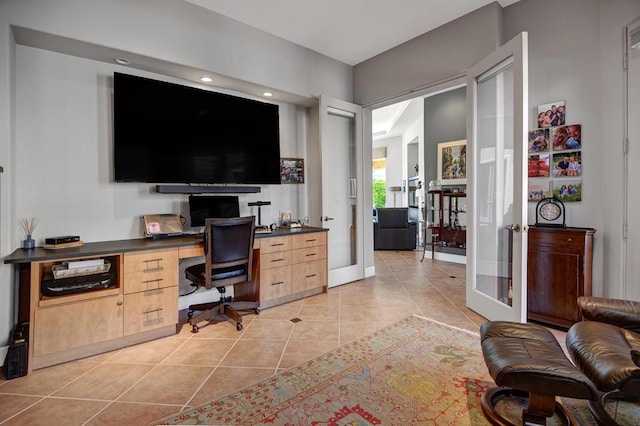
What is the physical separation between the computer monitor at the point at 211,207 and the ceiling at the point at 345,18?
190cm

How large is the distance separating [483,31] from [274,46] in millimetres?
2252

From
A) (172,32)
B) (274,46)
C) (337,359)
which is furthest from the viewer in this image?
(274,46)

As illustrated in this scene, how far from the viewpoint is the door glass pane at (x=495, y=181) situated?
2789 mm

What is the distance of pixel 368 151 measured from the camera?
4.56 m

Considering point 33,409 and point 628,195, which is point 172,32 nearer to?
point 33,409

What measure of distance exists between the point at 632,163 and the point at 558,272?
1013mm

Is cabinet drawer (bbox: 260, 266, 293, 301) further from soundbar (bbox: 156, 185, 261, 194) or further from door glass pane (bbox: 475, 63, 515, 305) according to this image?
door glass pane (bbox: 475, 63, 515, 305)

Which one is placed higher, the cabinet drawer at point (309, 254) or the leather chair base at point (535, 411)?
the cabinet drawer at point (309, 254)

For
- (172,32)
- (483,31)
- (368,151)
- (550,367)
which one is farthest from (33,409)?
(483,31)

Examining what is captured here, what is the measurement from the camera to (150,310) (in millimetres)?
2510

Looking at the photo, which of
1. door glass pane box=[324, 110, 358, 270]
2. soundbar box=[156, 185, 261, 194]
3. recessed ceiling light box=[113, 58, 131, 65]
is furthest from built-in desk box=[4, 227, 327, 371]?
door glass pane box=[324, 110, 358, 270]

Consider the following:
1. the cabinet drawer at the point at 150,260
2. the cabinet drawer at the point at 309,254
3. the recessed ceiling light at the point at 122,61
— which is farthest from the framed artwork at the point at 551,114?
the recessed ceiling light at the point at 122,61

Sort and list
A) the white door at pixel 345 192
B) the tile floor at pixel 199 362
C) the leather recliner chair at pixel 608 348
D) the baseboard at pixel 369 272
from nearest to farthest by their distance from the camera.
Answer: the leather recliner chair at pixel 608 348
the tile floor at pixel 199 362
the white door at pixel 345 192
the baseboard at pixel 369 272

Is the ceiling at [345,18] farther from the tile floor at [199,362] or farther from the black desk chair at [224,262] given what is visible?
the tile floor at [199,362]
